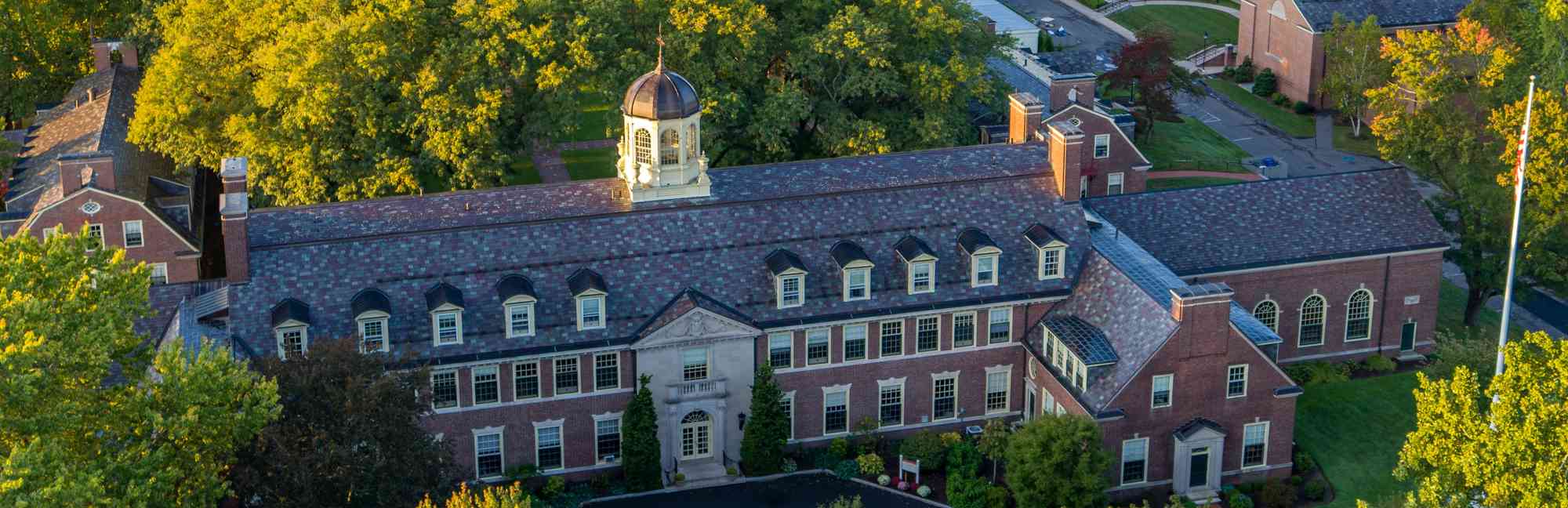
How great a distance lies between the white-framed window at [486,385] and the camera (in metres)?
66.4

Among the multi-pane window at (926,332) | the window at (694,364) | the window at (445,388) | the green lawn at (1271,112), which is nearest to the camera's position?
the window at (445,388)

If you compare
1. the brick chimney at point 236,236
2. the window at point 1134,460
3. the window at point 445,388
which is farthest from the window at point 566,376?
the window at point 1134,460

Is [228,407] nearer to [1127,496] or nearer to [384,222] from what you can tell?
[384,222]

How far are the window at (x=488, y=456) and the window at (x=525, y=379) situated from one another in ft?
6.04

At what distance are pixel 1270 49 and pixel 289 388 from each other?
288 feet

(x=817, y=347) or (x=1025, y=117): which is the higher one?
(x=1025, y=117)

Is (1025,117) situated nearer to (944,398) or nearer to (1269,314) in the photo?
(1269,314)

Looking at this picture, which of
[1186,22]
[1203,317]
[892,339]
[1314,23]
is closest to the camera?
[1203,317]

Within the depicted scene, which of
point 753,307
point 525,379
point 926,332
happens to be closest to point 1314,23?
point 926,332

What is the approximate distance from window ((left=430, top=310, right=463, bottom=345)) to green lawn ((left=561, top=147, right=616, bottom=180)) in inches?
1411

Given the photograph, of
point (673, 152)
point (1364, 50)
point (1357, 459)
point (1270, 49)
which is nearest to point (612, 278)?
point (673, 152)

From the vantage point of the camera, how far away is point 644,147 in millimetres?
69062

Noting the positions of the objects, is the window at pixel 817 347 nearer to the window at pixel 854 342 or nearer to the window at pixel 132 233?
the window at pixel 854 342

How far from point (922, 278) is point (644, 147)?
1155 cm
